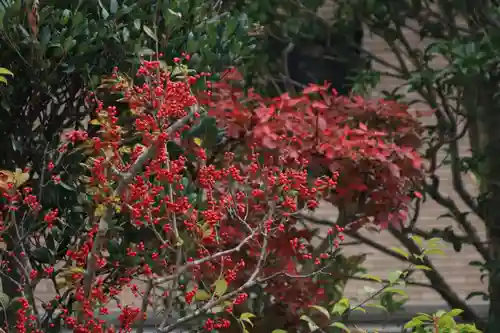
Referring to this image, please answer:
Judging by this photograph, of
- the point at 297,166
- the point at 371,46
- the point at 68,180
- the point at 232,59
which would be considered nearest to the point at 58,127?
the point at 68,180

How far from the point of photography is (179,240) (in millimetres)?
3875

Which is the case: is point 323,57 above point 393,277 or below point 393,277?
above

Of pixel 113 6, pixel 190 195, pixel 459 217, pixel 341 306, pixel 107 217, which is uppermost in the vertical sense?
pixel 113 6

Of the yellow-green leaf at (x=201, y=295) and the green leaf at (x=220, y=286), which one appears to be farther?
the yellow-green leaf at (x=201, y=295)

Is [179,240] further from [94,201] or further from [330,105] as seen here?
[330,105]

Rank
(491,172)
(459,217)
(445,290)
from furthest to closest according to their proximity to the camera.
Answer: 1. (445,290)
2. (459,217)
3. (491,172)

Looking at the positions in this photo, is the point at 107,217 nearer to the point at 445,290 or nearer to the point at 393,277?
the point at 393,277

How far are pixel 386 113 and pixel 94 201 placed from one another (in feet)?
8.13

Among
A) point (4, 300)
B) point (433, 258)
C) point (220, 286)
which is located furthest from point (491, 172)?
point (4, 300)

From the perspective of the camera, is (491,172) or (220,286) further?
(491,172)

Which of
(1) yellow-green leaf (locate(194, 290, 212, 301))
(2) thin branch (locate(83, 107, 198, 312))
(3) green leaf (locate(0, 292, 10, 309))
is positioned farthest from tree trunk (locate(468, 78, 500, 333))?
(3) green leaf (locate(0, 292, 10, 309))

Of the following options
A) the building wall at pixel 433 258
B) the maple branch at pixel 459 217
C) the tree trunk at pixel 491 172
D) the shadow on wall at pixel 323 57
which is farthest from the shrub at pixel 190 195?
the building wall at pixel 433 258

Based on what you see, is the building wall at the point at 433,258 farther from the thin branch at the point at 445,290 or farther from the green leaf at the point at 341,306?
the green leaf at the point at 341,306

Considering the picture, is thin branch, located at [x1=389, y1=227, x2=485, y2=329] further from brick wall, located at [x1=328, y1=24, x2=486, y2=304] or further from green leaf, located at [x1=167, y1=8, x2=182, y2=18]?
green leaf, located at [x1=167, y1=8, x2=182, y2=18]
